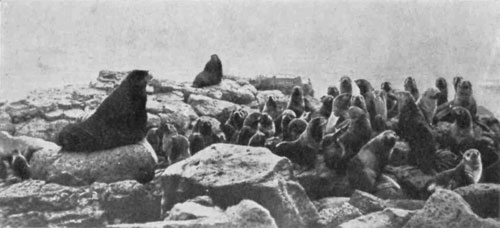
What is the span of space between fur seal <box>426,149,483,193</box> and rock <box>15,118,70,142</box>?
7690 millimetres

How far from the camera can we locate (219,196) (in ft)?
23.0

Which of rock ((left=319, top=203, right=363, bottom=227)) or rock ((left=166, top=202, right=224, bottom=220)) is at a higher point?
rock ((left=166, top=202, right=224, bottom=220))

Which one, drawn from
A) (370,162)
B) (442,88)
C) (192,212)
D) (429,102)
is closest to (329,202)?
(370,162)

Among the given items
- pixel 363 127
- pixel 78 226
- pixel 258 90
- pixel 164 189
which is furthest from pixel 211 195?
pixel 258 90

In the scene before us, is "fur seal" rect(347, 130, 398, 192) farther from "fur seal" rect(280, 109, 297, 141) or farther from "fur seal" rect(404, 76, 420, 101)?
"fur seal" rect(404, 76, 420, 101)

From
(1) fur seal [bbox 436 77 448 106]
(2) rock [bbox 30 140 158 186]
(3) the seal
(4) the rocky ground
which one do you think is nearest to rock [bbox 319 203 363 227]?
(4) the rocky ground

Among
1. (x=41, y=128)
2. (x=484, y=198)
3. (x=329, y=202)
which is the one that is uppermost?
(x=484, y=198)

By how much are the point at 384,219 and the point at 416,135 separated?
288 cm

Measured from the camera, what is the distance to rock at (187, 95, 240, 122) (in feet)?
46.5

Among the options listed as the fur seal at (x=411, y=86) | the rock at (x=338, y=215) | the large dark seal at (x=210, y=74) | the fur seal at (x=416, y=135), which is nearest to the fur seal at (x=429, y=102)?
the fur seal at (x=416, y=135)

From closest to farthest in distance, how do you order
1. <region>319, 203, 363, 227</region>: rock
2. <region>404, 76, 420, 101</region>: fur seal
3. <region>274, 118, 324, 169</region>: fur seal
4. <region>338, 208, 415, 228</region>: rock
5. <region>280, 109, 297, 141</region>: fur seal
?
<region>338, 208, 415, 228</region>: rock, <region>319, 203, 363, 227</region>: rock, <region>274, 118, 324, 169</region>: fur seal, <region>280, 109, 297, 141</region>: fur seal, <region>404, 76, 420, 101</region>: fur seal

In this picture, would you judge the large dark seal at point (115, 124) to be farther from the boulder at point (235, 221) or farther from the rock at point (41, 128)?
the rock at point (41, 128)

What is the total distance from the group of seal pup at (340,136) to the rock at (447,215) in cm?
163

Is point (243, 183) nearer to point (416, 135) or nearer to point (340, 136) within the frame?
point (340, 136)
